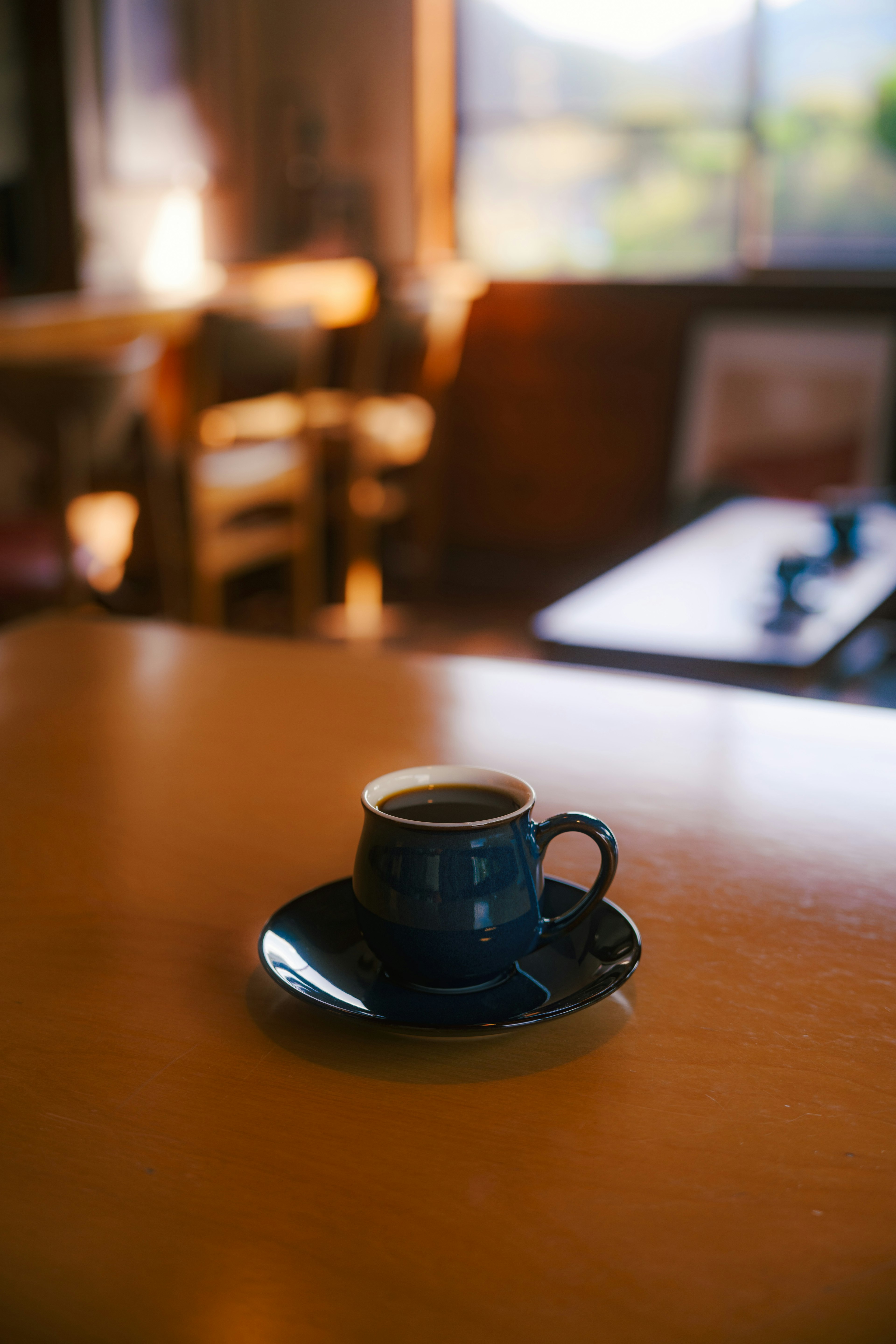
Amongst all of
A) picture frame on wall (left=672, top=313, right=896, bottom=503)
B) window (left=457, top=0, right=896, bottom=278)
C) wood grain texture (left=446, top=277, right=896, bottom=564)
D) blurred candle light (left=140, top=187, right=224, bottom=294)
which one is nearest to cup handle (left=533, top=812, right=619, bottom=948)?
picture frame on wall (left=672, top=313, right=896, bottom=503)

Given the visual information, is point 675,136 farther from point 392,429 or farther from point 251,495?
point 251,495

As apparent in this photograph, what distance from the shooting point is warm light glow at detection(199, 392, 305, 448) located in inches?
113

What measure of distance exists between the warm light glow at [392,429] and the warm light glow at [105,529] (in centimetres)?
66

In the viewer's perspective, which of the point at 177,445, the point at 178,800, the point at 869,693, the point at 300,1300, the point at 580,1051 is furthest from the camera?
the point at 177,445

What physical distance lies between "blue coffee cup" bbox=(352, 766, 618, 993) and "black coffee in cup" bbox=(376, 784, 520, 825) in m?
0.02

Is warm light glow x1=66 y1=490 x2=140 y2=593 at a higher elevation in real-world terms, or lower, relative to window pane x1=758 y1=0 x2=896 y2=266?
lower

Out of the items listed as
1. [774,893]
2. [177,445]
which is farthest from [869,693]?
[774,893]

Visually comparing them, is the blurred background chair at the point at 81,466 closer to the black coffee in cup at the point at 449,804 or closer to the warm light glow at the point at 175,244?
the warm light glow at the point at 175,244

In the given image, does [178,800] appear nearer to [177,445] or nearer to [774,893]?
[774,893]

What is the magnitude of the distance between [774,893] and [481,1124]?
0.78 ft

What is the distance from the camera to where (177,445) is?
3.02m

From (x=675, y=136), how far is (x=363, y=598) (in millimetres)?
1712

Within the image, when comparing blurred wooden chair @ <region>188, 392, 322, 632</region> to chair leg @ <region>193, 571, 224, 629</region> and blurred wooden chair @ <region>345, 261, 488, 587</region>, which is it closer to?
chair leg @ <region>193, 571, 224, 629</region>

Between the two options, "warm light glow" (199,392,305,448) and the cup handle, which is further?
"warm light glow" (199,392,305,448)
